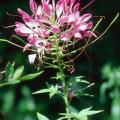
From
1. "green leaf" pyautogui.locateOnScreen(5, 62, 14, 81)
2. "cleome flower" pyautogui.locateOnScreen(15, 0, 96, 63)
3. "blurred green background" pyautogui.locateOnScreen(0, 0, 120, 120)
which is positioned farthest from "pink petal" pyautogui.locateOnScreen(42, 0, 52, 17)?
"blurred green background" pyautogui.locateOnScreen(0, 0, 120, 120)

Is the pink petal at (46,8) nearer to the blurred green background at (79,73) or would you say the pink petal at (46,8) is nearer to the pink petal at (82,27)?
the pink petal at (82,27)

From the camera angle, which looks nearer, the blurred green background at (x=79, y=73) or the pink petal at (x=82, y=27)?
the pink petal at (x=82, y=27)

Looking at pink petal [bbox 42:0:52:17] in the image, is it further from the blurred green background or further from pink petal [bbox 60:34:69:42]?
the blurred green background

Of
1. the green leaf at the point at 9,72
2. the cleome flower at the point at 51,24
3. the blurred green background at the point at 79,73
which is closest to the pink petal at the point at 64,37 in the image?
the cleome flower at the point at 51,24

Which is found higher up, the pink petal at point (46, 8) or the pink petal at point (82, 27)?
the pink petal at point (46, 8)

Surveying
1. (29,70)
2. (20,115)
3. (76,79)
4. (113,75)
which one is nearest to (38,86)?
(29,70)

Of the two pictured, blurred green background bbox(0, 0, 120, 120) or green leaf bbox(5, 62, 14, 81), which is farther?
blurred green background bbox(0, 0, 120, 120)
